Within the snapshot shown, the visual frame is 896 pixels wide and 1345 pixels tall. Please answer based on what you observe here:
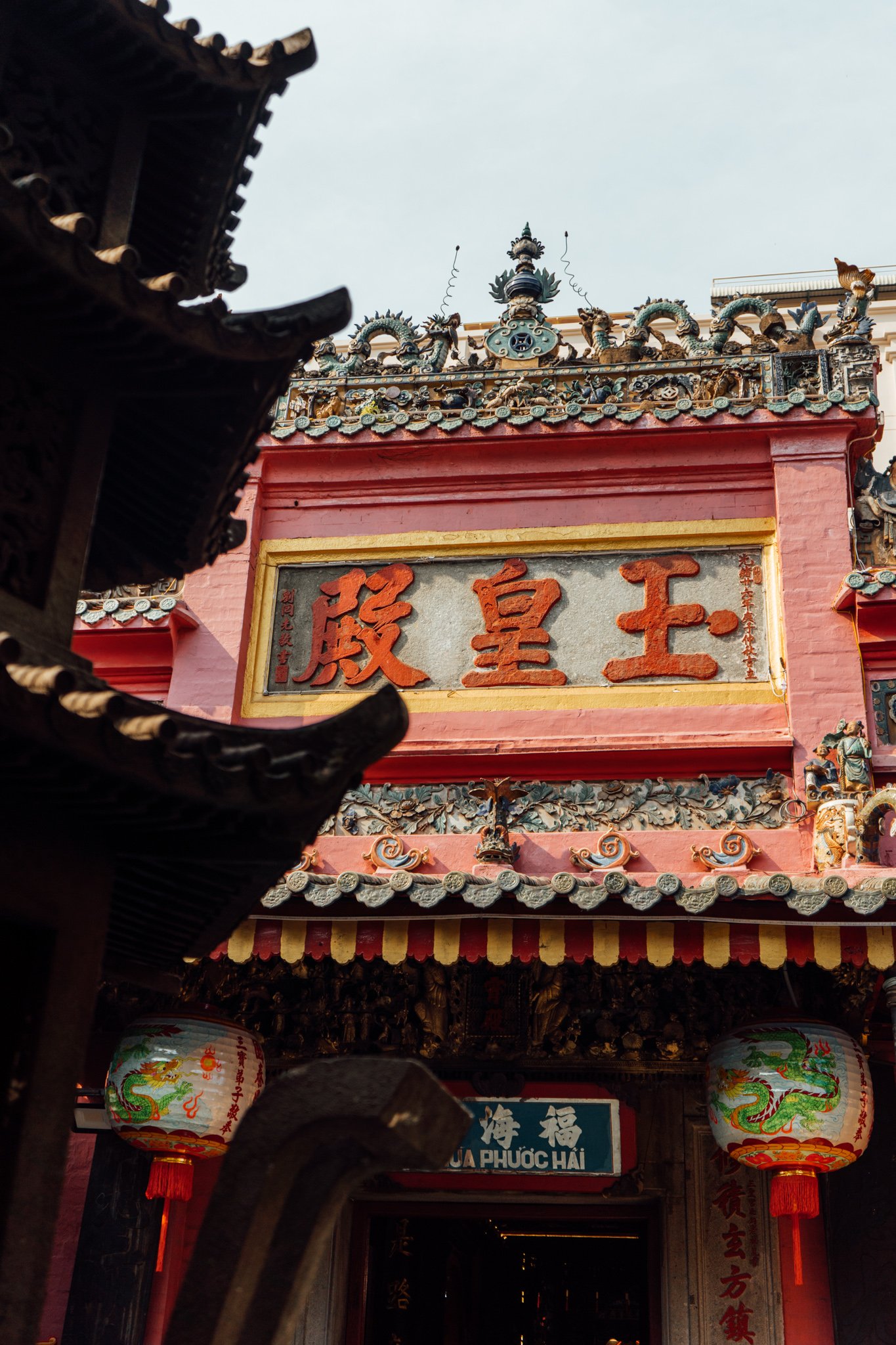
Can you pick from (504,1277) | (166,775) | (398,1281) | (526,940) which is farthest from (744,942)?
(504,1277)

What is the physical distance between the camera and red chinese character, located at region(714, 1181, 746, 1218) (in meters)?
7.12

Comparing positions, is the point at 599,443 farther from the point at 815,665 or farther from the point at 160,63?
the point at 160,63

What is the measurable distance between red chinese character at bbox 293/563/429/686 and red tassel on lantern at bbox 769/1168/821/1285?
3.62 meters

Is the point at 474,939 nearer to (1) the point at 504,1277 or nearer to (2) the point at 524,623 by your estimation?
(2) the point at 524,623

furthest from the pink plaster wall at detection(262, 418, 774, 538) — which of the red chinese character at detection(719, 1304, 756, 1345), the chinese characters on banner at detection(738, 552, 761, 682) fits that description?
the red chinese character at detection(719, 1304, 756, 1345)

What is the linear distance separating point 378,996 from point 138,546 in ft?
12.1

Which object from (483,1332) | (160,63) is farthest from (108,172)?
(483,1332)

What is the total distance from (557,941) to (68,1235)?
3.47 metres

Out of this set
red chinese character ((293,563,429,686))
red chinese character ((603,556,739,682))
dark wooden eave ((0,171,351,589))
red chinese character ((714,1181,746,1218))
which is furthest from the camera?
red chinese character ((293,563,429,686))

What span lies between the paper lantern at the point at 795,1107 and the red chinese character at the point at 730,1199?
0.81 metres

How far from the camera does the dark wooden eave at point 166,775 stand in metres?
2.88

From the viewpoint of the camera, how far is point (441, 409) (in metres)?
9.09

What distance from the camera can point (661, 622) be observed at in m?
8.30

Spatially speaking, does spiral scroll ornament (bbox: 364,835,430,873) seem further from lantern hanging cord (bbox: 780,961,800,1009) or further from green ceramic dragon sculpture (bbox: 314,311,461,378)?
green ceramic dragon sculpture (bbox: 314,311,461,378)
